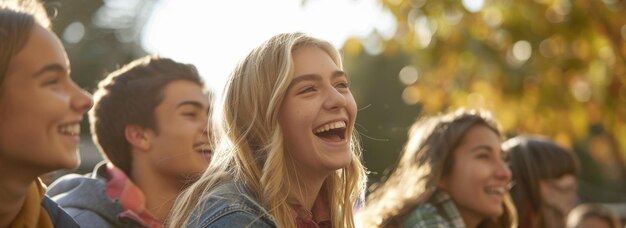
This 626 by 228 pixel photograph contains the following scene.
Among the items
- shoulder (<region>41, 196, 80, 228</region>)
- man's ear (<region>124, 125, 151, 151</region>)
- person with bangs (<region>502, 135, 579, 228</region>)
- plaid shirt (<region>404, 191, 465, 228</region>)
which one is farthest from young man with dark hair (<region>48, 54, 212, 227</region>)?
person with bangs (<region>502, 135, 579, 228</region>)

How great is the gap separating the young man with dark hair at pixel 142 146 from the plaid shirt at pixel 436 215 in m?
1.16

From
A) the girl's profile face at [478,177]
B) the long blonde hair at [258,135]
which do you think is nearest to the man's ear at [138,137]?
the long blonde hair at [258,135]

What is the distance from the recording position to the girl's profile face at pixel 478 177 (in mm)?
6449

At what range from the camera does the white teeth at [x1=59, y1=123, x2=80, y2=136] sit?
4230 millimetres

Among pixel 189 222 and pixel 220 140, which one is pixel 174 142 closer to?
pixel 220 140

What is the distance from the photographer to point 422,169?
260 inches

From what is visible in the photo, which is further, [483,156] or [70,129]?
[483,156]

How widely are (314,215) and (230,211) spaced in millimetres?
635

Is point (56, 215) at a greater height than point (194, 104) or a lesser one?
lesser

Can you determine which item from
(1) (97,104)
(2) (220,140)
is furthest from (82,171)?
(2) (220,140)

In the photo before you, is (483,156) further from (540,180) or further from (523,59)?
(523,59)

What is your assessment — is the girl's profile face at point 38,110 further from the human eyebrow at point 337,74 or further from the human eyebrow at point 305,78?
the human eyebrow at point 337,74

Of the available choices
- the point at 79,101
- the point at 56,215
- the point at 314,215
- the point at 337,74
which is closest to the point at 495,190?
the point at 314,215

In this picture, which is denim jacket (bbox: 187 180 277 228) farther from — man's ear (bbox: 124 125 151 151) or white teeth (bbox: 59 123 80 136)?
man's ear (bbox: 124 125 151 151)
